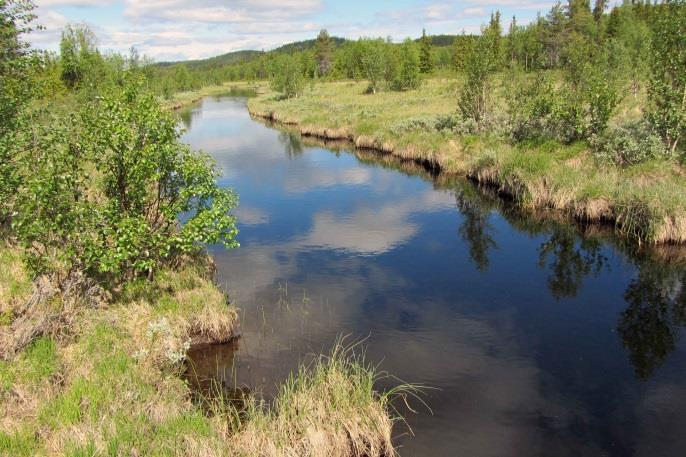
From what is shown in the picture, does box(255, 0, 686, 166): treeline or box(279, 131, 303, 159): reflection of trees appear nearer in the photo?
box(255, 0, 686, 166): treeline

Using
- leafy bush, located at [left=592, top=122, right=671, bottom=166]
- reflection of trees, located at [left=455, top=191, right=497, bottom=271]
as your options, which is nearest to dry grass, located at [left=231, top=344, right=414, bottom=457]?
reflection of trees, located at [left=455, top=191, right=497, bottom=271]

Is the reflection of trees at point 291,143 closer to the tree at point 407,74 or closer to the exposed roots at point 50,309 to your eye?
the exposed roots at point 50,309

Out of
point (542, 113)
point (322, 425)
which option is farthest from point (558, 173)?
point (322, 425)

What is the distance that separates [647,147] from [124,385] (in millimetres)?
25793

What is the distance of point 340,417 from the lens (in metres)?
9.65

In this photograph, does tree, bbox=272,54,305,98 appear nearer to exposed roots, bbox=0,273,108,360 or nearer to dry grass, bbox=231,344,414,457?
exposed roots, bbox=0,273,108,360

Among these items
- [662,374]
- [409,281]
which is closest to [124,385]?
[409,281]

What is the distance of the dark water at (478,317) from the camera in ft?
34.8

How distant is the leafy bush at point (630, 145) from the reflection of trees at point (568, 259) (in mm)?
6143

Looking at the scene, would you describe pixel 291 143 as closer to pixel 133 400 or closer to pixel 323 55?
pixel 133 400

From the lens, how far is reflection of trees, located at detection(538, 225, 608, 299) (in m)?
17.7

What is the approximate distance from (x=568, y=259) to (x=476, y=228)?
15.8 feet

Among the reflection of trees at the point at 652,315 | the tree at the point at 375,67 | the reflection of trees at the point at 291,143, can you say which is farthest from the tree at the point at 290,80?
the reflection of trees at the point at 652,315

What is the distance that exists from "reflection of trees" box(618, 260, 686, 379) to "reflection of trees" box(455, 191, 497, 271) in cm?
527
